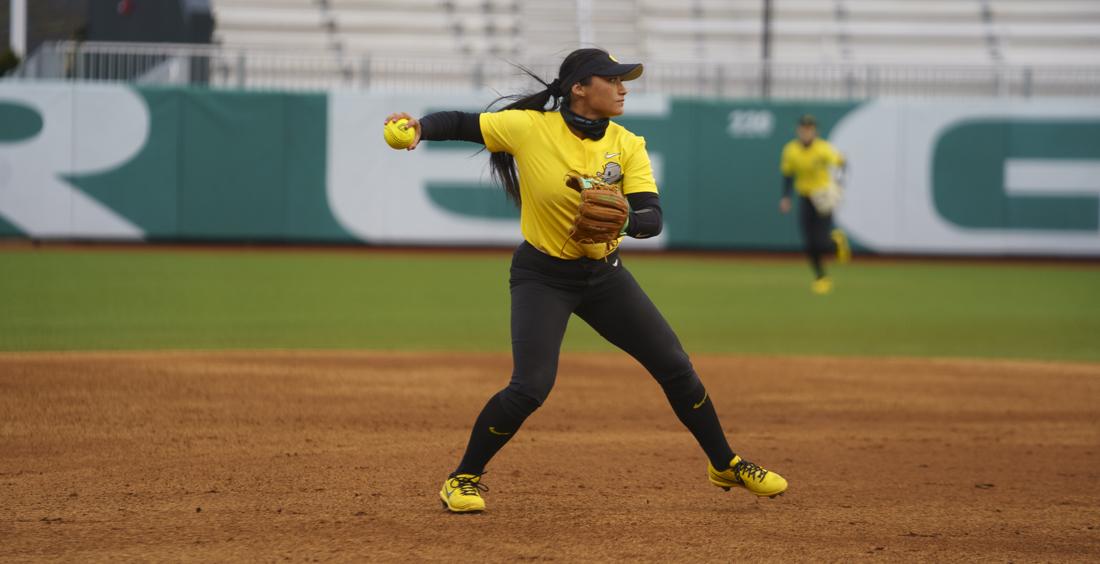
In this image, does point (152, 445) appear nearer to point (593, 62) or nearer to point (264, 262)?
point (593, 62)

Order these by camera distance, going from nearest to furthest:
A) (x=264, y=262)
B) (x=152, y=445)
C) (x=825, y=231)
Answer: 1. (x=152, y=445)
2. (x=825, y=231)
3. (x=264, y=262)

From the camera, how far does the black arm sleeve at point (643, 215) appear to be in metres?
5.23

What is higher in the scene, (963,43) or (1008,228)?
(963,43)

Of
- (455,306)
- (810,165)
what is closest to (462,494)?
(455,306)

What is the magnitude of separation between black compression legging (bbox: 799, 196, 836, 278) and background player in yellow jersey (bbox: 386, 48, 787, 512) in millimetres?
12446

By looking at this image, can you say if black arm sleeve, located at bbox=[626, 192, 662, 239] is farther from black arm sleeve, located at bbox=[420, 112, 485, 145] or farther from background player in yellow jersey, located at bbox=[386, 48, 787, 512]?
black arm sleeve, located at bbox=[420, 112, 485, 145]

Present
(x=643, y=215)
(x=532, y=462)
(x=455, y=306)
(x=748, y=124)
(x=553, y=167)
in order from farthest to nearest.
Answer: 1. (x=748, y=124)
2. (x=455, y=306)
3. (x=532, y=462)
4. (x=553, y=167)
5. (x=643, y=215)

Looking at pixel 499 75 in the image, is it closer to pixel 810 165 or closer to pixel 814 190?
pixel 810 165

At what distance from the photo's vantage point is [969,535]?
5.23 m

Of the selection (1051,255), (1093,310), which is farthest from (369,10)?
(1093,310)

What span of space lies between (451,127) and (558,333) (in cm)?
100

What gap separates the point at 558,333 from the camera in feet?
17.8

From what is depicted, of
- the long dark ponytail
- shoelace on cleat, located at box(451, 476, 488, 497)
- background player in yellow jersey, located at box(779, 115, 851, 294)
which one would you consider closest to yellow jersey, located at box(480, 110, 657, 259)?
the long dark ponytail

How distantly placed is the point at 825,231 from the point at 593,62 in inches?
511
